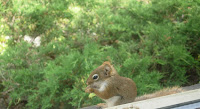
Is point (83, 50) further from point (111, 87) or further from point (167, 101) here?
point (167, 101)

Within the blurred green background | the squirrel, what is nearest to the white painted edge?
the squirrel

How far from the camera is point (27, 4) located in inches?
95.7

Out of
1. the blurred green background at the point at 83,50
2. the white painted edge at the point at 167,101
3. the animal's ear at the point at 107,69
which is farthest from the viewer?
the blurred green background at the point at 83,50

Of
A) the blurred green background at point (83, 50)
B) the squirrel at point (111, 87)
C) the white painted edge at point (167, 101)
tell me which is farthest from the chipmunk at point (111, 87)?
the blurred green background at point (83, 50)

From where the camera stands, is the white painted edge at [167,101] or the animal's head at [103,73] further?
the animal's head at [103,73]

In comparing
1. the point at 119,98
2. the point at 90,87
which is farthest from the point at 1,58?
the point at 119,98

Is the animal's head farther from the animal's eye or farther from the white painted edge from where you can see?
the white painted edge

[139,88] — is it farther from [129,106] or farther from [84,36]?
[84,36]

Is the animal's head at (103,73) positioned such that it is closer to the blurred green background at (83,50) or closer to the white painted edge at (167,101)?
the white painted edge at (167,101)

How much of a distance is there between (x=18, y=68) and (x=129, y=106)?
5.13ft

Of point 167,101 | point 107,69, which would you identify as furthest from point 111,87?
point 167,101

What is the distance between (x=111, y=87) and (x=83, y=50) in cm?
118

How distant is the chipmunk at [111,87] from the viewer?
1.27m

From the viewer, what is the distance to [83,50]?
2412mm
